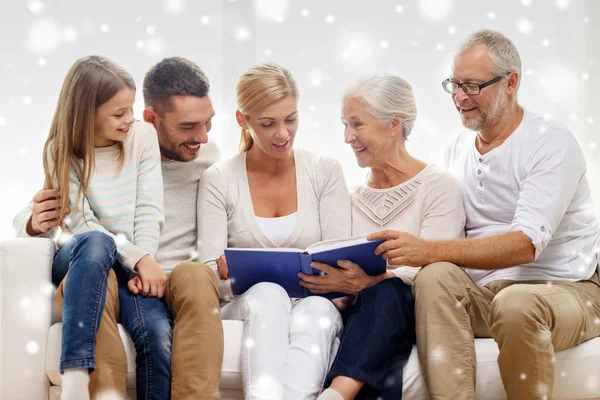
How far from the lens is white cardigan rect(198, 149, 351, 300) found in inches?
88.4

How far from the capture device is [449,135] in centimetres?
312

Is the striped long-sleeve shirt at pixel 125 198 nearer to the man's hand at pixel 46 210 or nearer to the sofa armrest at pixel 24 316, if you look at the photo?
the man's hand at pixel 46 210

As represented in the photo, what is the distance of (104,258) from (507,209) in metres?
1.13

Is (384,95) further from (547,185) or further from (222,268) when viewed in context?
(222,268)

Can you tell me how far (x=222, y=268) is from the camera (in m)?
2.14

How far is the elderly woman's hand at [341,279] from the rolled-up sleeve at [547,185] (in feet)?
1.39

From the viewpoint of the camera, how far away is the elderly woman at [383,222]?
1.86 meters

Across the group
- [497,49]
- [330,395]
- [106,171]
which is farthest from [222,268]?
[497,49]

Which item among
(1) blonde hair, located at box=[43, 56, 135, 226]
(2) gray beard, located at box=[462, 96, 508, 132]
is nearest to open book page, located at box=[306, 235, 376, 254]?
(2) gray beard, located at box=[462, 96, 508, 132]

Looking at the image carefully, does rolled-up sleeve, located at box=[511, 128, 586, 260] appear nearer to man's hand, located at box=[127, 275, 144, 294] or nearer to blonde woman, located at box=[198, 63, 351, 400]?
blonde woman, located at box=[198, 63, 351, 400]

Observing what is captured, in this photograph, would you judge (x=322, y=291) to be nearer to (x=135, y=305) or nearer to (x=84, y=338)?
(x=135, y=305)

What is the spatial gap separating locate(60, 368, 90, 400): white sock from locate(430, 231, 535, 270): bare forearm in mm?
915

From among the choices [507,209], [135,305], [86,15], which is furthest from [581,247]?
[86,15]

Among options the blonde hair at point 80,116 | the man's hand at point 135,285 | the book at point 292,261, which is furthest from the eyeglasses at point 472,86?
the man's hand at point 135,285
